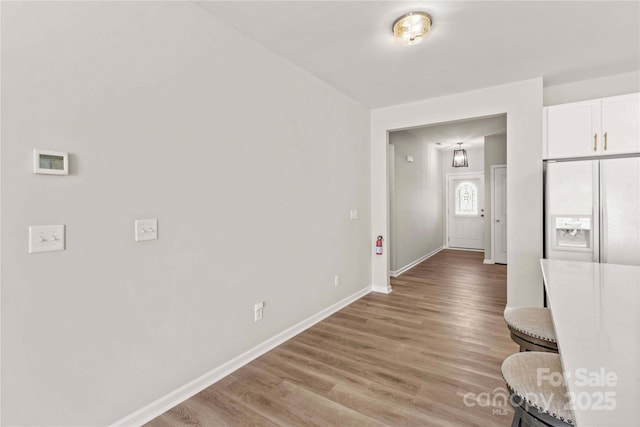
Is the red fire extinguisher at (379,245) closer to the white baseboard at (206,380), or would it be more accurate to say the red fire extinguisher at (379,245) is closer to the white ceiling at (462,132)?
the white baseboard at (206,380)

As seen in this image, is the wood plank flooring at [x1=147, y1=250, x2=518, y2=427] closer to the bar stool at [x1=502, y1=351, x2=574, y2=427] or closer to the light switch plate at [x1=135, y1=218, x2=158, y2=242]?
Result: the bar stool at [x1=502, y1=351, x2=574, y2=427]

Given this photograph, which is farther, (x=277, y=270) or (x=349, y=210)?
(x=349, y=210)

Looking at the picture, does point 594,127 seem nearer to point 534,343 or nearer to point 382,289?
point 534,343

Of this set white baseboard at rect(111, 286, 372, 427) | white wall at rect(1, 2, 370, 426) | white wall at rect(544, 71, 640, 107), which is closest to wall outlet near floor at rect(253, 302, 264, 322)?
white wall at rect(1, 2, 370, 426)

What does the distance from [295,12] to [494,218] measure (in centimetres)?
613

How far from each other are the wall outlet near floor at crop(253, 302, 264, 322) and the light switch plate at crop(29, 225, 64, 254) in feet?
4.75

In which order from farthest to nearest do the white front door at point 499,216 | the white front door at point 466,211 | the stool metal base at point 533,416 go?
the white front door at point 466,211 → the white front door at point 499,216 → the stool metal base at point 533,416

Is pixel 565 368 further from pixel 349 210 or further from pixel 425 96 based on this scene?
pixel 425 96

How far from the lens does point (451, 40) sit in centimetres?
256

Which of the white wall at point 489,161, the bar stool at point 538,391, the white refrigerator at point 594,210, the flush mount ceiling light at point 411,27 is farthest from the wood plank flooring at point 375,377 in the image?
the white wall at point 489,161

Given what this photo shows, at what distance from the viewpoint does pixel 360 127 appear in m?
4.21

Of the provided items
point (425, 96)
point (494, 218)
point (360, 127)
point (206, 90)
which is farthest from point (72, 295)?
point (494, 218)

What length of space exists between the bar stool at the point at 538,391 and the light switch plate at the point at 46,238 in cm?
211

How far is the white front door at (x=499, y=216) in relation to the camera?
6447 millimetres
